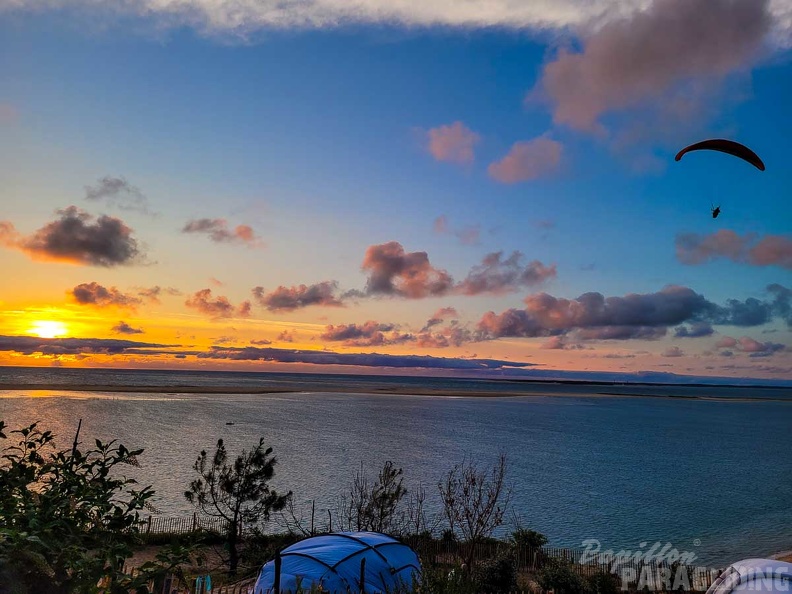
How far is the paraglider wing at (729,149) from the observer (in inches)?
746

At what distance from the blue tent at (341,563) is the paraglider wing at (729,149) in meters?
16.6

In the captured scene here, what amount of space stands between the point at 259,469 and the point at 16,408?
388 feet

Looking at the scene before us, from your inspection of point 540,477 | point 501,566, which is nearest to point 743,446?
point 540,477

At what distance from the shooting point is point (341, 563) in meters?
19.4

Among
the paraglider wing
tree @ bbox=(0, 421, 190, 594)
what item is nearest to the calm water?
the paraglider wing

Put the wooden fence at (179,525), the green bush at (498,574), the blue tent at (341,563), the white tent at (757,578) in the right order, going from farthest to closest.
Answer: the wooden fence at (179,525)
the green bush at (498,574)
the blue tent at (341,563)
the white tent at (757,578)

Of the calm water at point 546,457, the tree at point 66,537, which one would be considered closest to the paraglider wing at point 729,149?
the tree at point 66,537

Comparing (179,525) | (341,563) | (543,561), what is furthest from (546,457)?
(341,563)

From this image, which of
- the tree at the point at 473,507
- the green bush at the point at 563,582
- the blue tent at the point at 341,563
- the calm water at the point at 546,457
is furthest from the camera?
the calm water at the point at 546,457

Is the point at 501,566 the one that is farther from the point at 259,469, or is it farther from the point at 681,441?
the point at 681,441

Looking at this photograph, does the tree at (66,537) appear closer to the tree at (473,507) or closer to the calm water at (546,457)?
the tree at (473,507)

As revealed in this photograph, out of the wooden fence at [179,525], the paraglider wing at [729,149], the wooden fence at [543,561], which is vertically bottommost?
the wooden fence at [179,525]

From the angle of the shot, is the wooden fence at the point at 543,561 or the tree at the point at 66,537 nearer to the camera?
the tree at the point at 66,537

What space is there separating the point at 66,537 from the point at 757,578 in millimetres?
11553
